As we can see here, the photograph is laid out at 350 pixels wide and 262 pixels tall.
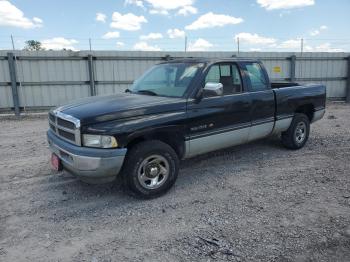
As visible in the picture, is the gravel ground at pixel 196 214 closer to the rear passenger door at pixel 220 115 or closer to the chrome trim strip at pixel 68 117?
the rear passenger door at pixel 220 115

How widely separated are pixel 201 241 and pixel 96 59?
973cm

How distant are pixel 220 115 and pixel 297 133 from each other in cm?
254

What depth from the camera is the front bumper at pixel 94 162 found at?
3.79 metres

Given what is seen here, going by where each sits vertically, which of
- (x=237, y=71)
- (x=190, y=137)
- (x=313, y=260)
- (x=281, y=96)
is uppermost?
(x=237, y=71)

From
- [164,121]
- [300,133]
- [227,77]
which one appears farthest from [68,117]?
[300,133]

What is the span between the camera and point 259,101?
5512mm

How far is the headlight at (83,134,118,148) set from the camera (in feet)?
12.5

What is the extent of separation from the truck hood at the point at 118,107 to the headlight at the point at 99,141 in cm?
18

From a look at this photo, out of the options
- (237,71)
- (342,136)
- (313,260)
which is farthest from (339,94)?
(313,260)

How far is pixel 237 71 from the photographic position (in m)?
5.43

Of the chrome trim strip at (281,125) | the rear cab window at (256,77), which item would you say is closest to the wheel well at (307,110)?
the chrome trim strip at (281,125)

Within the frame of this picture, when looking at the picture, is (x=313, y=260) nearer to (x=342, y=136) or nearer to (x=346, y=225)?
(x=346, y=225)

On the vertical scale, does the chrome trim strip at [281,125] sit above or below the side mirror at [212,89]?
below

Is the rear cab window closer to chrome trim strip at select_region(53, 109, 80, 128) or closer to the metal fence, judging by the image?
chrome trim strip at select_region(53, 109, 80, 128)
